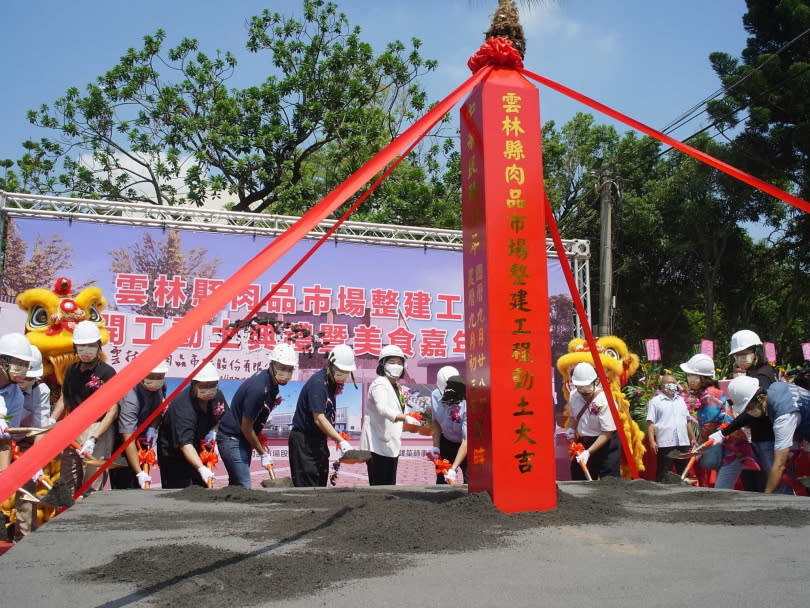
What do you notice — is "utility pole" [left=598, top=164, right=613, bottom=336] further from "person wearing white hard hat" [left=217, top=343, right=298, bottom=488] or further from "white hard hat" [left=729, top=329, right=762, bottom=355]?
"person wearing white hard hat" [left=217, top=343, right=298, bottom=488]

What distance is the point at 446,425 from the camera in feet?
21.6

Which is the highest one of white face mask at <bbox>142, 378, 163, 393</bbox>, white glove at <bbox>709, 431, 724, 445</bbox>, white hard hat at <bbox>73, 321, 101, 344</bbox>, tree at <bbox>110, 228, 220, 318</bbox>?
tree at <bbox>110, 228, 220, 318</bbox>

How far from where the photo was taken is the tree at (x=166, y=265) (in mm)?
8320

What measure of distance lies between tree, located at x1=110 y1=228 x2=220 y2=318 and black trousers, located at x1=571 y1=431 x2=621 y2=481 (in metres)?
4.73

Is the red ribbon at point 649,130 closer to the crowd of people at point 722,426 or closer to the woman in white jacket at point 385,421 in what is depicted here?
the crowd of people at point 722,426

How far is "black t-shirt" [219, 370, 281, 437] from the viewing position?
552 cm

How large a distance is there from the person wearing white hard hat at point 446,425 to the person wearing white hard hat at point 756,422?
217 centimetres

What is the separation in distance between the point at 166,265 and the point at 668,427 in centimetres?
569

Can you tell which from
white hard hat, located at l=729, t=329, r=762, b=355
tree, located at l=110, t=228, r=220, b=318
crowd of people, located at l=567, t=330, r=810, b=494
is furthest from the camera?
tree, located at l=110, t=228, r=220, b=318

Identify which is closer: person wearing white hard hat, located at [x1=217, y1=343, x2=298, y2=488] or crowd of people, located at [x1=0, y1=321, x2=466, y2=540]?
crowd of people, located at [x1=0, y1=321, x2=466, y2=540]

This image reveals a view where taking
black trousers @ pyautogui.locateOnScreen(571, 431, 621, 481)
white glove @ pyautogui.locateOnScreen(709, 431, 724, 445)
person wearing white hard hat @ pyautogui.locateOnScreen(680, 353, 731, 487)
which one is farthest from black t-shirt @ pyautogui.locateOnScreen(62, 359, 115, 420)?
person wearing white hard hat @ pyautogui.locateOnScreen(680, 353, 731, 487)

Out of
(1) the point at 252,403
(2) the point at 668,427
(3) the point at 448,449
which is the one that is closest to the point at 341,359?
(1) the point at 252,403

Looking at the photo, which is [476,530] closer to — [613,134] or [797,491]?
[797,491]

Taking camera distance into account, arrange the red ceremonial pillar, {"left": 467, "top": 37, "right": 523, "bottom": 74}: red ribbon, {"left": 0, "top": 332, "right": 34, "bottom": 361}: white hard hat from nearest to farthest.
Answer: the red ceremonial pillar → {"left": 467, "top": 37, "right": 523, "bottom": 74}: red ribbon → {"left": 0, "top": 332, "right": 34, "bottom": 361}: white hard hat
